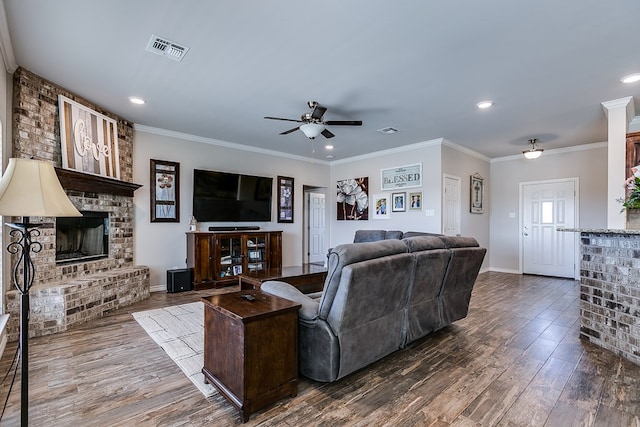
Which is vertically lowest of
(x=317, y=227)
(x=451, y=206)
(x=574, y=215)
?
(x=317, y=227)

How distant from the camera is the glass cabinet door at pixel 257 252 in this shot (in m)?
5.60

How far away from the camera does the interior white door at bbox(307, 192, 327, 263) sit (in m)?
7.91

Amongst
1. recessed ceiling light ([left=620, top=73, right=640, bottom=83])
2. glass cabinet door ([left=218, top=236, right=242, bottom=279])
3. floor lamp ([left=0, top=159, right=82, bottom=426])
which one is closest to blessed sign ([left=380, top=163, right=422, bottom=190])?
recessed ceiling light ([left=620, top=73, right=640, bottom=83])

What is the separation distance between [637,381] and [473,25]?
2.86 m

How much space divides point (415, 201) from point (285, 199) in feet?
8.78

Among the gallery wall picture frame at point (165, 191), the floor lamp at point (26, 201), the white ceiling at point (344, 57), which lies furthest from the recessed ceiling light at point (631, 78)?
the gallery wall picture frame at point (165, 191)

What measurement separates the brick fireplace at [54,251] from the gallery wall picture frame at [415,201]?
462 centimetres

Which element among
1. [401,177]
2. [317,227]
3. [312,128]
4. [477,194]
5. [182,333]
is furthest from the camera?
[317,227]

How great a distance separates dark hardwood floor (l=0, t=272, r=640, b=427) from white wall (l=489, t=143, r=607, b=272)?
3.83m

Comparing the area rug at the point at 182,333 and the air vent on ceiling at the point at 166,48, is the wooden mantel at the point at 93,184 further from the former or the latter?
the air vent on ceiling at the point at 166,48

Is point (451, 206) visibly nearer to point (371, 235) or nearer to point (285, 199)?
point (371, 235)

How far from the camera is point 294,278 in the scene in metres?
3.77

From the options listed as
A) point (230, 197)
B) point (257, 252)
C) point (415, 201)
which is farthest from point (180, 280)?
point (415, 201)

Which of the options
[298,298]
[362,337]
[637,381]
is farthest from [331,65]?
[637,381]
